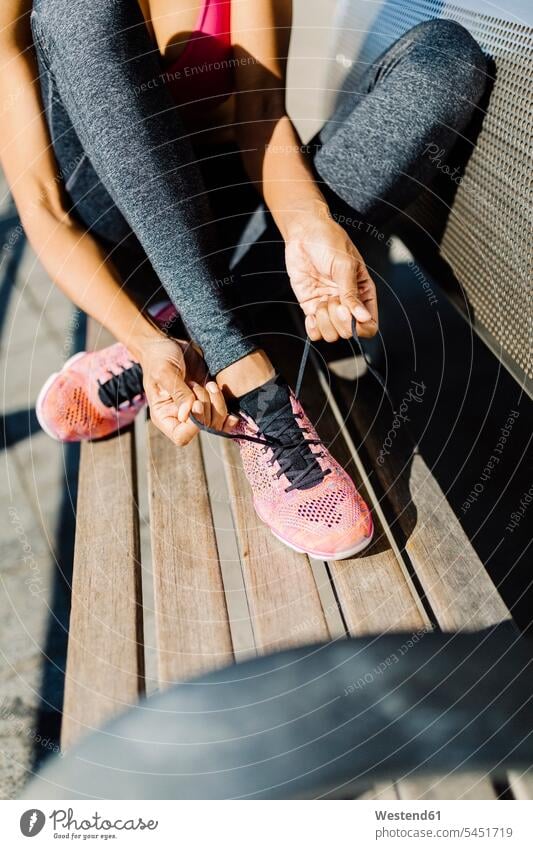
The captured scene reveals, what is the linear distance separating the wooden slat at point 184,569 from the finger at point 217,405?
0.09 m

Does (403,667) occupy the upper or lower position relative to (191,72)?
lower

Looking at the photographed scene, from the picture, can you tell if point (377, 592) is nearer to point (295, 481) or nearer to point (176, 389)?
point (295, 481)

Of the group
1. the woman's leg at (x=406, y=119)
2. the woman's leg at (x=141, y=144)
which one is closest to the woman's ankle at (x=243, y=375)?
the woman's leg at (x=141, y=144)

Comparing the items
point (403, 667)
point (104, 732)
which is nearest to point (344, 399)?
point (403, 667)

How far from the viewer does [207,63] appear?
68cm

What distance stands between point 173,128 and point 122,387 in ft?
0.95

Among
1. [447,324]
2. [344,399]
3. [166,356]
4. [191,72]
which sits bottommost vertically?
[447,324]

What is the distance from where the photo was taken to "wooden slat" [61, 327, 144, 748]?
0.50 meters

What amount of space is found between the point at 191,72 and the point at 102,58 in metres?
0.16

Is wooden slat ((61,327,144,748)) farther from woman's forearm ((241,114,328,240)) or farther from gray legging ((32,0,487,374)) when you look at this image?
woman's forearm ((241,114,328,240))
